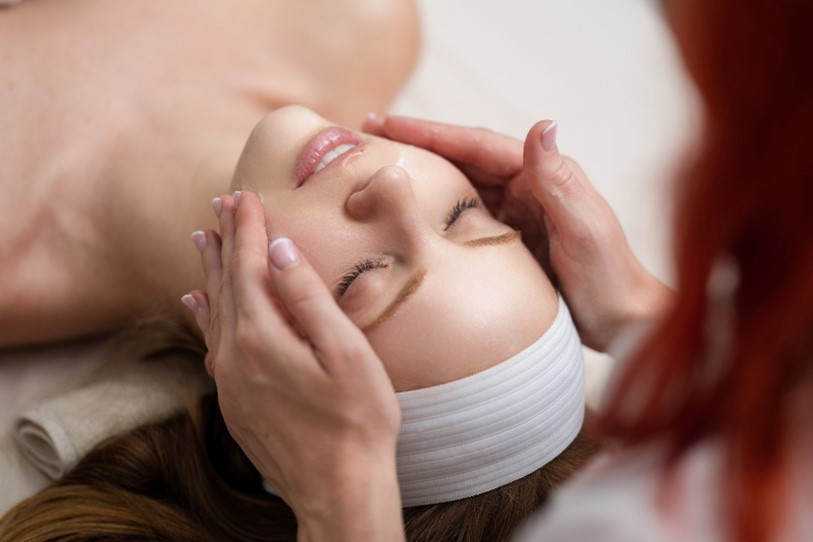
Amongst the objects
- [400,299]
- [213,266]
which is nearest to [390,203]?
[400,299]

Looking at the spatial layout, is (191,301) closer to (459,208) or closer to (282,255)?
(282,255)

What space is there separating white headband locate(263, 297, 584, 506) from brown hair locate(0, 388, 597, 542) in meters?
0.05

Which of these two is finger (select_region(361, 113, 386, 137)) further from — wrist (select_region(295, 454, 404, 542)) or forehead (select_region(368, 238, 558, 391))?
wrist (select_region(295, 454, 404, 542))

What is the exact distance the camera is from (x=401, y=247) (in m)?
1.10

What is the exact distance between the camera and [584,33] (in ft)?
7.13

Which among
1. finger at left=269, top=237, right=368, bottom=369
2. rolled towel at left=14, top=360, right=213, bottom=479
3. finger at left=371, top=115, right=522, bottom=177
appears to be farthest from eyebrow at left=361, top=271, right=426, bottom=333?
rolled towel at left=14, top=360, right=213, bottom=479

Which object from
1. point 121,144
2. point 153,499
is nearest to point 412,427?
point 153,499

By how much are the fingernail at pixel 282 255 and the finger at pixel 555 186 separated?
43 cm

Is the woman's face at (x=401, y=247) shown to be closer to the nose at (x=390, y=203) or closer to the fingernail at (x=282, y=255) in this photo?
the nose at (x=390, y=203)

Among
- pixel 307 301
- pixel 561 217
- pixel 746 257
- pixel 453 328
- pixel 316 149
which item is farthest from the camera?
pixel 561 217

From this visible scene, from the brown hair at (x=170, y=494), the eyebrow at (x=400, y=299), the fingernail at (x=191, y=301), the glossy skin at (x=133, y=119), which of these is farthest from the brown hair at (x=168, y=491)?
the fingernail at (x=191, y=301)

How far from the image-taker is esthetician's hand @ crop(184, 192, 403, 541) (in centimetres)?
93

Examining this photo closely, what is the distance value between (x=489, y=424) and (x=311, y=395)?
24cm

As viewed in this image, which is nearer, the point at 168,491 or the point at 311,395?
the point at 311,395
